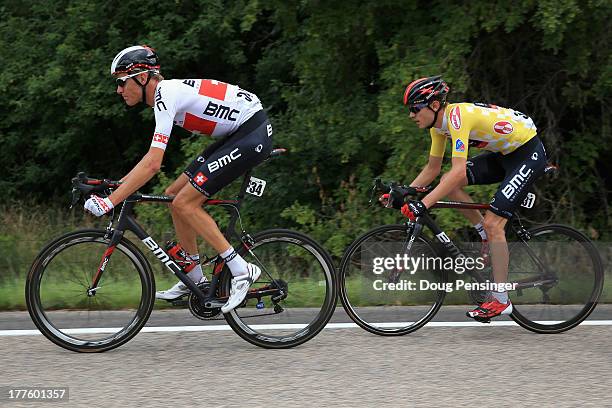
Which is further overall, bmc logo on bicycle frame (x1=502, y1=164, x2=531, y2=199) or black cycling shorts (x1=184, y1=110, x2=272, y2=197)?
bmc logo on bicycle frame (x1=502, y1=164, x2=531, y2=199)

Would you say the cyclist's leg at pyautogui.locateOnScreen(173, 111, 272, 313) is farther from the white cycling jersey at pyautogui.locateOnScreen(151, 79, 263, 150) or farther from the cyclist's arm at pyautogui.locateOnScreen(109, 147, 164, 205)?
the cyclist's arm at pyautogui.locateOnScreen(109, 147, 164, 205)

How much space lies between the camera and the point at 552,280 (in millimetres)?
6750

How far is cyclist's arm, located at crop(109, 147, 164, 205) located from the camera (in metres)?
5.77

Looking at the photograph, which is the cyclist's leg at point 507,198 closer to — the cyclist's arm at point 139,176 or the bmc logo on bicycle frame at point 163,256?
the bmc logo on bicycle frame at point 163,256

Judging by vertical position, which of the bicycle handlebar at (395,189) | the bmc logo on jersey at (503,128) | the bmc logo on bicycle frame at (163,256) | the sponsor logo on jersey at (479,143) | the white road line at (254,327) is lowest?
the white road line at (254,327)

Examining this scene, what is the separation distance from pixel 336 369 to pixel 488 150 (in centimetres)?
216

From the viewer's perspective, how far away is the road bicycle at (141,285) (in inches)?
237

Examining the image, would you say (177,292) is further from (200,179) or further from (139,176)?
(139,176)

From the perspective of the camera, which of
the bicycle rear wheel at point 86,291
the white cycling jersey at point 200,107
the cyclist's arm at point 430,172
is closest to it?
the white cycling jersey at point 200,107

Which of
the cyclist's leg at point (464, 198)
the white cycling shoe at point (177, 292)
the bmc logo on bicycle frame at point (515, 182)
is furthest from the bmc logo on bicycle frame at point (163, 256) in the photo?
the bmc logo on bicycle frame at point (515, 182)

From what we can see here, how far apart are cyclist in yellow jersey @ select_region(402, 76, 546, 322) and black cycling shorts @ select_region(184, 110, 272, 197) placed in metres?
1.06


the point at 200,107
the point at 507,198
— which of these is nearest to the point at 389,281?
the point at 507,198

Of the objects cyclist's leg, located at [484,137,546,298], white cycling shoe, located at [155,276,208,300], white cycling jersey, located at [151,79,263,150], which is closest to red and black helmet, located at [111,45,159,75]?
white cycling jersey, located at [151,79,263,150]

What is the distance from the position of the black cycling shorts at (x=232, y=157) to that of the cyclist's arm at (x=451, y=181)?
1.17 m
